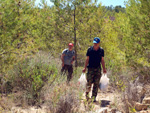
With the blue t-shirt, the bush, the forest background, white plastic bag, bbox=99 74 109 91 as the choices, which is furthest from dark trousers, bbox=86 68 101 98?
the bush

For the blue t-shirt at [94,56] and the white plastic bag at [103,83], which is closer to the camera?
the blue t-shirt at [94,56]

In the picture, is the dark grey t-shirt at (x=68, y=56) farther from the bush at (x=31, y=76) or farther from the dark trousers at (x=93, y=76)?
the dark trousers at (x=93, y=76)

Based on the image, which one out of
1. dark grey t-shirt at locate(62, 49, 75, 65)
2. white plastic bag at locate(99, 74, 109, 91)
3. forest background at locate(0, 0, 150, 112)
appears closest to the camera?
white plastic bag at locate(99, 74, 109, 91)

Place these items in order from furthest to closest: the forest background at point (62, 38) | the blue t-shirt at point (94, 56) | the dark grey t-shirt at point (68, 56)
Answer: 1. the dark grey t-shirt at point (68, 56)
2. the forest background at point (62, 38)
3. the blue t-shirt at point (94, 56)

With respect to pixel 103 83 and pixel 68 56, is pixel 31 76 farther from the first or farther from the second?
pixel 103 83

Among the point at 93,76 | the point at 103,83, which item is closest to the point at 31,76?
the point at 93,76

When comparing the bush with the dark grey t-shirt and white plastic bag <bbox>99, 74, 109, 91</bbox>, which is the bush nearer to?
the dark grey t-shirt

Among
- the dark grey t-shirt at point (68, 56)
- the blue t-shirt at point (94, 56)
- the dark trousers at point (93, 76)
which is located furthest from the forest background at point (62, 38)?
the blue t-shirt at point (94, 56)

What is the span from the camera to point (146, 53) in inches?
271

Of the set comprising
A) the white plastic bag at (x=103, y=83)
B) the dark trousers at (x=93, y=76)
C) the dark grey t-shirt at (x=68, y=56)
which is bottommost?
the white plastic bag at (x=103, y=83)

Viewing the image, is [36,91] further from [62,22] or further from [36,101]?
[62,22]

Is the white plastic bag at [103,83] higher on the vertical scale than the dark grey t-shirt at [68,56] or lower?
lower

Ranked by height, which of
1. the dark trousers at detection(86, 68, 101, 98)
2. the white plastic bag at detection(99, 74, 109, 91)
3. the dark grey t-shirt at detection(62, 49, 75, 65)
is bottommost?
the white plastic bag at detection(99, 74, 109, 91)

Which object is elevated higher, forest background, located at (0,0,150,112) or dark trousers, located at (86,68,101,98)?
forest background, located at (0,0,150,112)
